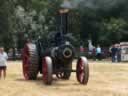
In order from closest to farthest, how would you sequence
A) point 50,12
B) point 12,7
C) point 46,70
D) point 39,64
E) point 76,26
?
point 46,70 < point 39,64 < point 12,7 < point 76,26 < point 50,12

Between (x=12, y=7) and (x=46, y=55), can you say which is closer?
(x=46, y=55)

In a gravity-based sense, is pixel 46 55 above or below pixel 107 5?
below

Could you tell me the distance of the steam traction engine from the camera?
2033cm

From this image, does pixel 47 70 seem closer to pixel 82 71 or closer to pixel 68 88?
pixel 68 88

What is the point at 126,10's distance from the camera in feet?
188

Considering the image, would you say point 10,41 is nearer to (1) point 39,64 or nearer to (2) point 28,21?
(2) point 28,21

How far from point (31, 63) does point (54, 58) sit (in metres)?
1.37

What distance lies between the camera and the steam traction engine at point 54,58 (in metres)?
20.3

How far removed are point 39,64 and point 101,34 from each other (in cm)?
3537

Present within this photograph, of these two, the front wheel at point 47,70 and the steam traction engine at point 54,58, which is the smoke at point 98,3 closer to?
the steam traction engine at point 54,58

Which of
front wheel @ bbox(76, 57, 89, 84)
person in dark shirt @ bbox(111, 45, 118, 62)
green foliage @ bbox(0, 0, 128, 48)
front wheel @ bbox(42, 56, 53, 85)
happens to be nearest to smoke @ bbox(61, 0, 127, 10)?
green foliage @ bbox(0, 0, 128, 48)

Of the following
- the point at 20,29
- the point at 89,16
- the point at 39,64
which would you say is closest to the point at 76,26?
the point at 89,16

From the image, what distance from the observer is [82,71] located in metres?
21.0

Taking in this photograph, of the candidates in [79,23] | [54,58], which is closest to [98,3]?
[79,23]
